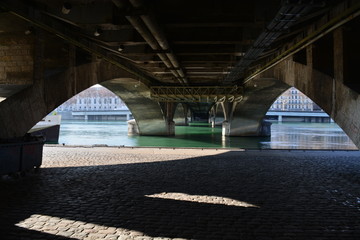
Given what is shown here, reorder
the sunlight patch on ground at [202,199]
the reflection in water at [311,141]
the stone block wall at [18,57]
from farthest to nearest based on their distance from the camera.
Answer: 1. the reflection in water at [311,141]
2. the stone block wall at [18,57]
3. the sunlight patch on ground at [202,199]

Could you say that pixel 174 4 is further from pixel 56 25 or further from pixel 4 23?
pixel 4 23

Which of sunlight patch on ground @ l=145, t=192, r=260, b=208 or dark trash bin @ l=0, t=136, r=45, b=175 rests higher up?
dark trash bin @ l=0, t=136, r=45, b=175

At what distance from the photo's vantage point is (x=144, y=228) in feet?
18.7

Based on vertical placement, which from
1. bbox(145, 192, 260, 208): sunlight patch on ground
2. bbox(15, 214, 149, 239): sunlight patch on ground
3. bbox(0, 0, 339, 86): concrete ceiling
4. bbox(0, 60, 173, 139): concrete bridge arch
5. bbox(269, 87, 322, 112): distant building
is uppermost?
bbox(269, 87, 322, 112): distant building

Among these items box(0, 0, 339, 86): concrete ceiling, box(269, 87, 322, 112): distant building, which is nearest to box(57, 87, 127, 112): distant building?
box(269, 87, 322, 112): distant building

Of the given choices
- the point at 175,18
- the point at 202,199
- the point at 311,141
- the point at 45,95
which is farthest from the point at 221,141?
the point at 202,199

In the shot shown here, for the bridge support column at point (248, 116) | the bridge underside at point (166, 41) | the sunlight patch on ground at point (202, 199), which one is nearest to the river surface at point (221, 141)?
the bridge support column at point (248, 116)

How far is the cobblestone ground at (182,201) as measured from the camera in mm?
5586

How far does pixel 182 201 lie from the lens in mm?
7516

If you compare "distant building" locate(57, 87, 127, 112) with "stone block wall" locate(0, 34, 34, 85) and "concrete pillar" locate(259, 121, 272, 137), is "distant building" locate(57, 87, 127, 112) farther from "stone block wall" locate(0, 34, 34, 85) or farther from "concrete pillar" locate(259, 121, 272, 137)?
"stone block wall" locate(0, 34, 34, 85)

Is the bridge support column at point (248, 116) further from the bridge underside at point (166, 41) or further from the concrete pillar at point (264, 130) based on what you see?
the bridge underside at point (166, 41)

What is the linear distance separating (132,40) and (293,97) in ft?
483

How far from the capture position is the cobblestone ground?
5.59 metres

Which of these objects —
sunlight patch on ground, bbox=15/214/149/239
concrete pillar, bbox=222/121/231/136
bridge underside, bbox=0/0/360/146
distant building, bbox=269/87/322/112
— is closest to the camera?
sunlight patch on ground, bbox=15/214/149/239
